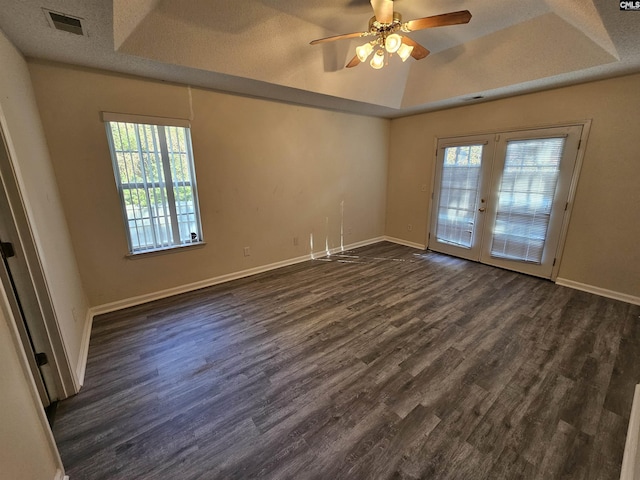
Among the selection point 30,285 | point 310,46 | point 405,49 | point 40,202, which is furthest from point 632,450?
point 40,202

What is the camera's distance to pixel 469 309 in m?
2.94

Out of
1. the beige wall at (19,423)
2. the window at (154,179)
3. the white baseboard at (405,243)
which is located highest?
the window at (154,179)

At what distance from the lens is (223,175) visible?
3.45 m

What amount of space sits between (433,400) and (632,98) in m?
3.80

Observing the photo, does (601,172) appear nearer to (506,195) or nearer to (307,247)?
(506,195)

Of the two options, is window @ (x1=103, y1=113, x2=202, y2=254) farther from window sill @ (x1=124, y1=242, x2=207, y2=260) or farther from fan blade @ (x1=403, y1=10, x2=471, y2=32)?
fan blade @ (x1=403, y1=10, x2=471, y2=32)

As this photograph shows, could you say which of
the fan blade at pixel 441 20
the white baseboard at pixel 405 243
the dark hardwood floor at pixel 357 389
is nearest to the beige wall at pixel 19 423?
the dark hardwood floor at pixel 357 389

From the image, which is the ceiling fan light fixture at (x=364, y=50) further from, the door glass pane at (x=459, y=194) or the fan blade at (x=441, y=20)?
the door glass pane at (x=459, y=194)

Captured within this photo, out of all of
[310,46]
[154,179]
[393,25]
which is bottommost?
[154,179]

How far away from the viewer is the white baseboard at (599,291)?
9.96 feet

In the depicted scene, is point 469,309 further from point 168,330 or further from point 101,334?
point 101,334

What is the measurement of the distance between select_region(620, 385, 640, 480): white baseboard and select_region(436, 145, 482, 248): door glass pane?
302 cm

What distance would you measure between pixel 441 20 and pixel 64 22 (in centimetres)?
266

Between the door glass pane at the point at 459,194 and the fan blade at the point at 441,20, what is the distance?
258cm
